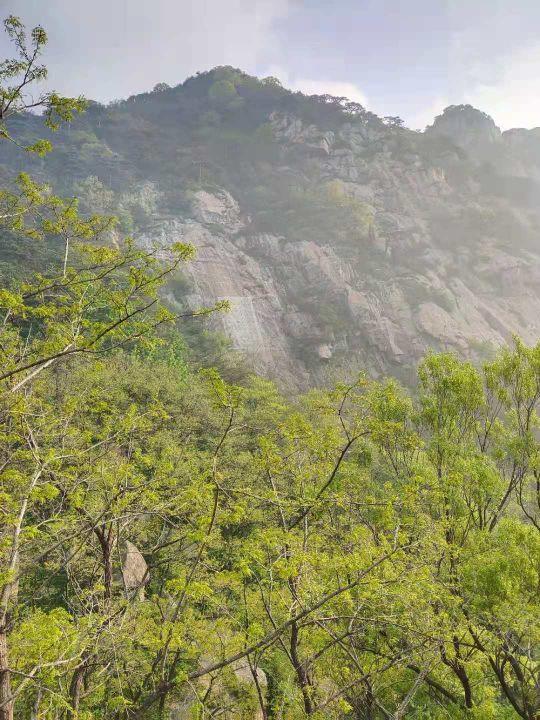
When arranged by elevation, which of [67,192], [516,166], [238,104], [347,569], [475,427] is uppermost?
[238,104]

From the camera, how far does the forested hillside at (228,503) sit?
4.73m

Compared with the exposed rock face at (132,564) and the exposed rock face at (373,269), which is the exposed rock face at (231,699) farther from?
the exposed rock face at (373,269)

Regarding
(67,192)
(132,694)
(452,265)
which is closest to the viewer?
(132,694)

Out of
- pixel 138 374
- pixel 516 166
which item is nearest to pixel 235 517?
pixel 138 374

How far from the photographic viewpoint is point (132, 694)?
8.36 meters

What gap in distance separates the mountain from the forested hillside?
830 millimetres

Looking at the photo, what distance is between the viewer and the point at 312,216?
63.4 meters

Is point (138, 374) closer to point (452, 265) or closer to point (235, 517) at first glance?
point (235, 517)

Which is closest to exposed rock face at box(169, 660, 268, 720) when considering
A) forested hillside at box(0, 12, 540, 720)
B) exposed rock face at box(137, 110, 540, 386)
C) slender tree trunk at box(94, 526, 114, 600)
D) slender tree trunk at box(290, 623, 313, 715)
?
forested hillside at box(0, 12, 540, 720)

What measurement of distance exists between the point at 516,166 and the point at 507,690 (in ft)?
362

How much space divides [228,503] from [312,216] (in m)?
63.0

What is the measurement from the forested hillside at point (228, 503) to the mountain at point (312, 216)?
830 mm

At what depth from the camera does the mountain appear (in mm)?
51219

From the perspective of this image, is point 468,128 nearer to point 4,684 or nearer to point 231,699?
point 231,699
